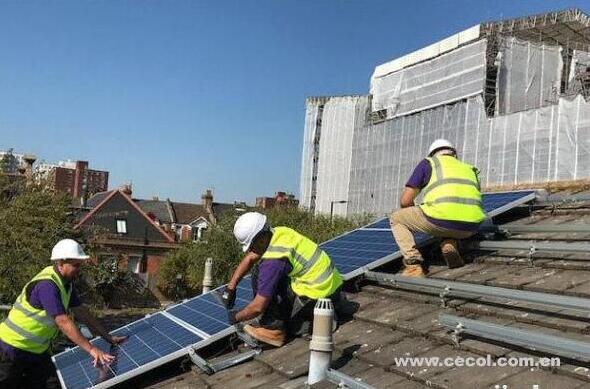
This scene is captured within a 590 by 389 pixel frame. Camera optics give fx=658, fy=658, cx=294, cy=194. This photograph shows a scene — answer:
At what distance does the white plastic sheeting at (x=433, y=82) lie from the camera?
113 feet

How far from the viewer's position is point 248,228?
5.31 meters

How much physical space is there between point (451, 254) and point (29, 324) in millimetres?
3851

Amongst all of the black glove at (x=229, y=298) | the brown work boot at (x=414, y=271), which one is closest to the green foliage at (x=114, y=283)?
the black glove at (x=229, y=298)

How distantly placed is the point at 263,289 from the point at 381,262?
180 cm

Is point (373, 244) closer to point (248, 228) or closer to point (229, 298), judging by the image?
point (229, 298)

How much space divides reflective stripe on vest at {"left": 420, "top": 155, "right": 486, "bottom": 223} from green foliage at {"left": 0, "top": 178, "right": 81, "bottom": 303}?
14.1m

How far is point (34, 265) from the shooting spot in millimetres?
17656

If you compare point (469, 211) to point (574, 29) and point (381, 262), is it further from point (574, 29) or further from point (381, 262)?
point (574, 29)

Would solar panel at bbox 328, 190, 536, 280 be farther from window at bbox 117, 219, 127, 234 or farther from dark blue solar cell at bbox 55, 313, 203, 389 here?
window at bbox 117, 219, 127, 234

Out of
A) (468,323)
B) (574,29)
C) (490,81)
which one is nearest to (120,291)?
(490,81)

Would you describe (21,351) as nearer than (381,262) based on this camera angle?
Yes

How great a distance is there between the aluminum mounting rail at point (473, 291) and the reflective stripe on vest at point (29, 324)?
292 centimetres

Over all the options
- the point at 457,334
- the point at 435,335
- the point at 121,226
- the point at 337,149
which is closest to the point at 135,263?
the point at 121,226

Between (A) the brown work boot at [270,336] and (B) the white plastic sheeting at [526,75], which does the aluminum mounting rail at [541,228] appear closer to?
(A) the brown work boot at [270,336]
